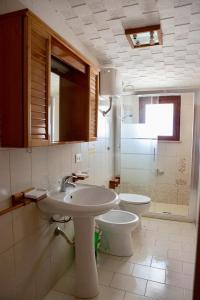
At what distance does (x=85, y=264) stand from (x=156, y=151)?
2.18m

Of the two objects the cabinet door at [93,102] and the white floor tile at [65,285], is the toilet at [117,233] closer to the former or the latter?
the white floor tile at [65,285]

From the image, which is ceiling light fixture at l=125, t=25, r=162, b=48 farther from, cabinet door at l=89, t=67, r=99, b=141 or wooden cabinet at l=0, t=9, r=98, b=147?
wooden cabinet at l=0, t=9, r=98, b=147

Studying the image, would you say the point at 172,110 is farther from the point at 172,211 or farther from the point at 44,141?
the point at 44,141

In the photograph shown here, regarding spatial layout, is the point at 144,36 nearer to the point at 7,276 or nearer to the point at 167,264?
the point at 7,276

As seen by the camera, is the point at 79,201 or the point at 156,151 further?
the point at 156,151

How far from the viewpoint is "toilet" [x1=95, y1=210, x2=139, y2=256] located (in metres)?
2.11

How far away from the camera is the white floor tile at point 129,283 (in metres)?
1.77

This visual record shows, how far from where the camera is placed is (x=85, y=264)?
1.64 metres

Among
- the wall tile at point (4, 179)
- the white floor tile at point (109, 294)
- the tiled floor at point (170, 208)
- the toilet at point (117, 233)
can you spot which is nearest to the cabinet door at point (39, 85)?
the wall tile at point (4, 179)

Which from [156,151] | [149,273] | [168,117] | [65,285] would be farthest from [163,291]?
[168,117]

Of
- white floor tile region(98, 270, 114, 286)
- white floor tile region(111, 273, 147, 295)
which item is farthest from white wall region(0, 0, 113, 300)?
white floor tile region(111, 273, 147, 295)

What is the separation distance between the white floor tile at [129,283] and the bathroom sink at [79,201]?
2.53ft

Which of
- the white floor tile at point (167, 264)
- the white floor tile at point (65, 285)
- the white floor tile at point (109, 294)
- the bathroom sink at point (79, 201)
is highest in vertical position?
the bathroom sink at point (79, 201)

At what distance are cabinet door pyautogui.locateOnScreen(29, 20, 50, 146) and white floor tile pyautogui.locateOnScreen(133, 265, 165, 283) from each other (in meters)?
1.55
